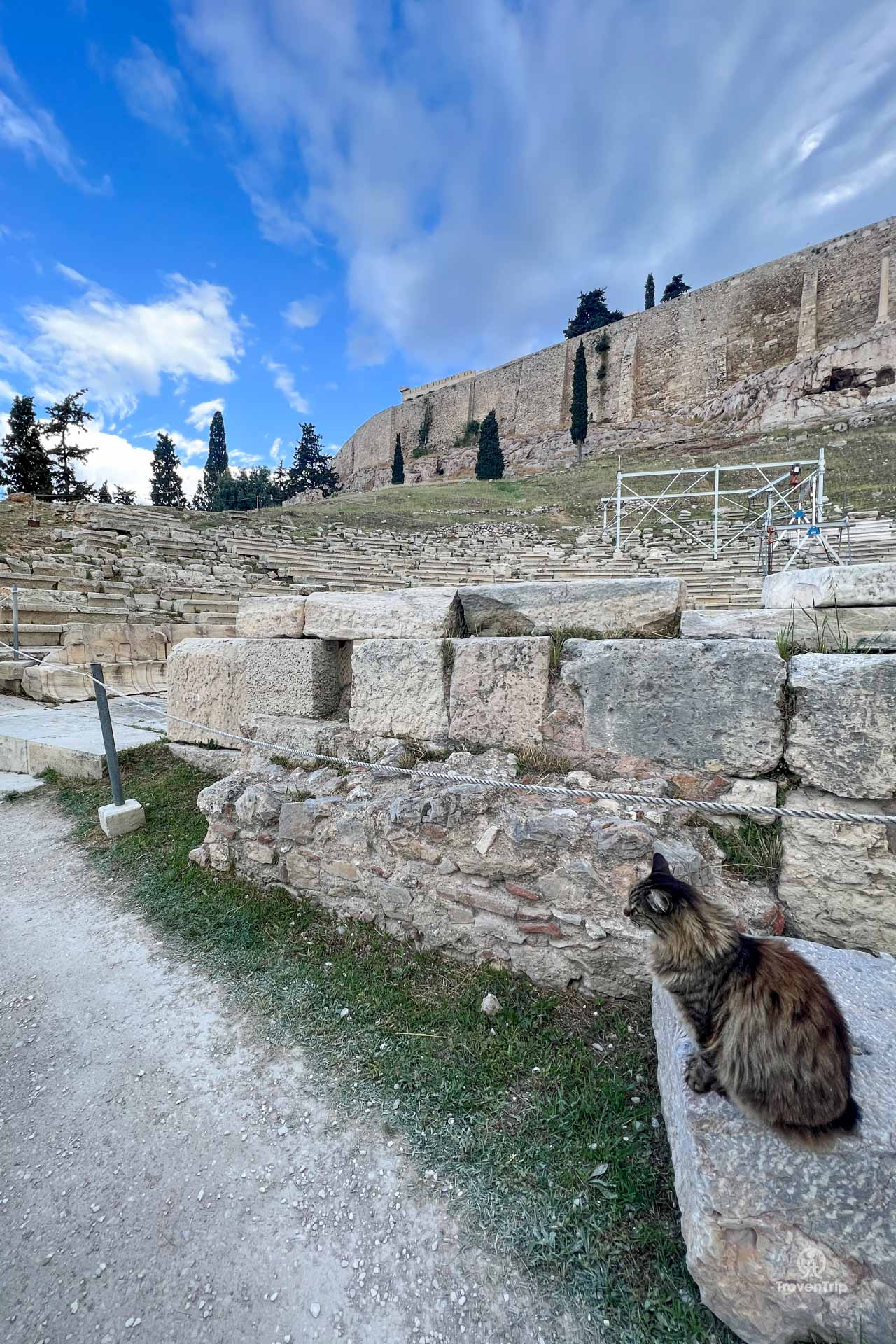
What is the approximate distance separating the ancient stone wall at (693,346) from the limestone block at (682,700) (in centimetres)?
3951

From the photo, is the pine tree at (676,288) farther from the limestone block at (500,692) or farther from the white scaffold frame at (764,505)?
the limestone block at (500,692)

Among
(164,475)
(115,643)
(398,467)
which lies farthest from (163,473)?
(115,643)

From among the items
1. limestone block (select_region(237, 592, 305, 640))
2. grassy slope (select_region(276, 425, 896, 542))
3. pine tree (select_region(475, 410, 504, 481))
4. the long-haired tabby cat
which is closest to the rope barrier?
the long-haired tabby cat

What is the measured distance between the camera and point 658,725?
223 cm

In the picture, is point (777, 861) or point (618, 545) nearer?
point (777, 861)

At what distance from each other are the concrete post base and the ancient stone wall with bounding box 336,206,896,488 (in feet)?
134

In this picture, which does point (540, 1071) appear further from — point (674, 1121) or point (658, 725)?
point (658, 725)

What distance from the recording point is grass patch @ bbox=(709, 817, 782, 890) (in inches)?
79.5

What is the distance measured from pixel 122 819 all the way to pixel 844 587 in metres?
4.44

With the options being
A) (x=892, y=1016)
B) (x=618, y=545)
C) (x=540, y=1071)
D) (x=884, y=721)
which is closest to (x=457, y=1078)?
(x=540, y=1071)

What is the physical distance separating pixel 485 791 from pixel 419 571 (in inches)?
581

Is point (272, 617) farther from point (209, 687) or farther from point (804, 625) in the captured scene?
point (804, 625)

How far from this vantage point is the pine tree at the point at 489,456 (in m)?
41.2

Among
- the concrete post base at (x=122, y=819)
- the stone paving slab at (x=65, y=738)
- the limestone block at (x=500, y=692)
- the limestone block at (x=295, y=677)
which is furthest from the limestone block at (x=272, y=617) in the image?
the stone paving slab at (x=65, y=738)
